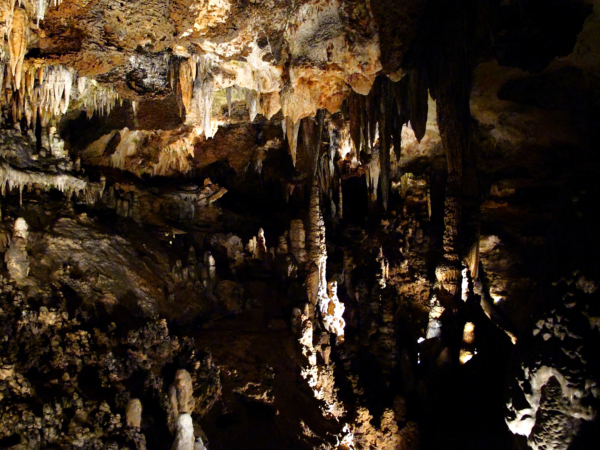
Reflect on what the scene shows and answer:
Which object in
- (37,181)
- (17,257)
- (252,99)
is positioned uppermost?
(252,99)

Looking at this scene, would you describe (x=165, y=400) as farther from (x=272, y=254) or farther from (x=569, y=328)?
(x=272, y=254)

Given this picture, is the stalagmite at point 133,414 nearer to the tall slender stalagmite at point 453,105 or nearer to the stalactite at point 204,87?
the stalactite at point 204,87

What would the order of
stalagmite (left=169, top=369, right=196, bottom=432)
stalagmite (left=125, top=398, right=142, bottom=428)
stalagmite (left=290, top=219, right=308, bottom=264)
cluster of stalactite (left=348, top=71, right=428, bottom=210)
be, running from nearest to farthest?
stalagmite (left=125, top=398, right=142, bottom=428)
stalagmite (left=169, top=369, right=196, bottom=432)
cluster of stalactite (left=348, top=71, right=428, bottom=210)
stalagmite (left=290, top=219, right=308, bottom=264)

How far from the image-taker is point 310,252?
11.2 meters

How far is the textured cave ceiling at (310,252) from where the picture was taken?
5117 mm

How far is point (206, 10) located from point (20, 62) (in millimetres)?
3168

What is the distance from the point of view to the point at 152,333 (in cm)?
733

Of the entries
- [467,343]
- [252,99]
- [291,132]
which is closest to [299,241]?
[291,132]

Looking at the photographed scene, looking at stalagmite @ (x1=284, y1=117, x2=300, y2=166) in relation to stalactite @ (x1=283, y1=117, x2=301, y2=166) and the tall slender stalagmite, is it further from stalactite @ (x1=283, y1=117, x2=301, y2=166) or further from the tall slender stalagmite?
the tall slender stalagmite

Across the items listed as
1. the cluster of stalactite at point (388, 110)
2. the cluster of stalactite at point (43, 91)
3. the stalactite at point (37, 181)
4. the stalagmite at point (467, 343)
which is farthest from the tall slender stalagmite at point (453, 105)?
the stalactite at point (37, 181)

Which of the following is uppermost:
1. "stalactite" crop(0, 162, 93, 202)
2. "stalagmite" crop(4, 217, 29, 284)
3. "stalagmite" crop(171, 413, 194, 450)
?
"stalactite" crop(0, 162, 93, 202)

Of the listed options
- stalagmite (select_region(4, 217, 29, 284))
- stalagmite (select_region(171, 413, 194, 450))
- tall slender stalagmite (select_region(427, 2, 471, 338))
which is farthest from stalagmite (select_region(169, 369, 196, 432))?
tall slender stalagmite (select_region(427, 2, 471, 338))

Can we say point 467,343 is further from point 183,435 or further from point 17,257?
point 17,257

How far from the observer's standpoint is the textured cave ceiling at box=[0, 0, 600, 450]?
16.8 feet
